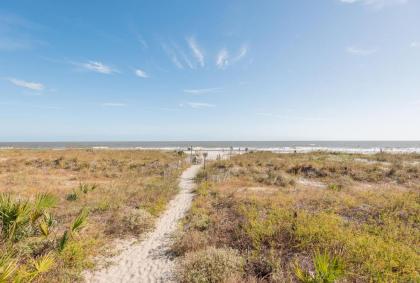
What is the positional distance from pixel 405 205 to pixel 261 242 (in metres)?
8.47

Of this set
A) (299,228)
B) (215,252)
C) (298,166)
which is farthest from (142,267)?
(298,166)

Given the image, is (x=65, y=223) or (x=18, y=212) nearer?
(x=18, y=212)

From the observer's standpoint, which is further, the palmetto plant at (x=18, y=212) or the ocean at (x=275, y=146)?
the ocean at (x=275, y=146)

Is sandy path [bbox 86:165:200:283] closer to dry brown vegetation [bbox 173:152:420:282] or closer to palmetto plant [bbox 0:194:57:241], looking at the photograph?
dry brown vegetation [bbox 173:152:420:282]

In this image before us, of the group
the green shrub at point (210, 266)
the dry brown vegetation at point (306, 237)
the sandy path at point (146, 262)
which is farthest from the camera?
the sandy path at point (146, 262)

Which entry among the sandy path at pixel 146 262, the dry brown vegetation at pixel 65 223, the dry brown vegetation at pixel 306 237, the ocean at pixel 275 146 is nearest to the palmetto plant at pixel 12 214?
the dry brown vegetation at pixel 65 223

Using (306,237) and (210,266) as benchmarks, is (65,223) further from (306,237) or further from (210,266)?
(306,237)

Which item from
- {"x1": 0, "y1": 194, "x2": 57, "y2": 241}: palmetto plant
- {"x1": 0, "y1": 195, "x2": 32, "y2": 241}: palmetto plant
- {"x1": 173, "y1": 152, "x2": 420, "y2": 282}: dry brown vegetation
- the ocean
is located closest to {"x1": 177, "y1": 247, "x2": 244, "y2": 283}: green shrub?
{"x1": 173, "y1": 152, "x2": 420, "y2": 282}: dry brown vegetation

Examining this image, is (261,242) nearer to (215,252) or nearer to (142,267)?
(215,252)

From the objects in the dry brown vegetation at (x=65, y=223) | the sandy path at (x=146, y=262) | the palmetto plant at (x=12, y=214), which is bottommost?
the sandy path at (x=146, y=262)

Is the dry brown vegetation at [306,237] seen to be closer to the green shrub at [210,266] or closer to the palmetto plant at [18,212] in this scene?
the green shrub at [210,266]

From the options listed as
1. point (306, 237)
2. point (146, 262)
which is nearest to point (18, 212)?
point (146, 262)

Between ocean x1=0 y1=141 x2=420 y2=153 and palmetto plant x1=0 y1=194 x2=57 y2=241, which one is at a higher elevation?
palmetto plant x1=0 y1=194 x2=57 y2=241

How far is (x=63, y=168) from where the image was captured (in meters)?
26.6
